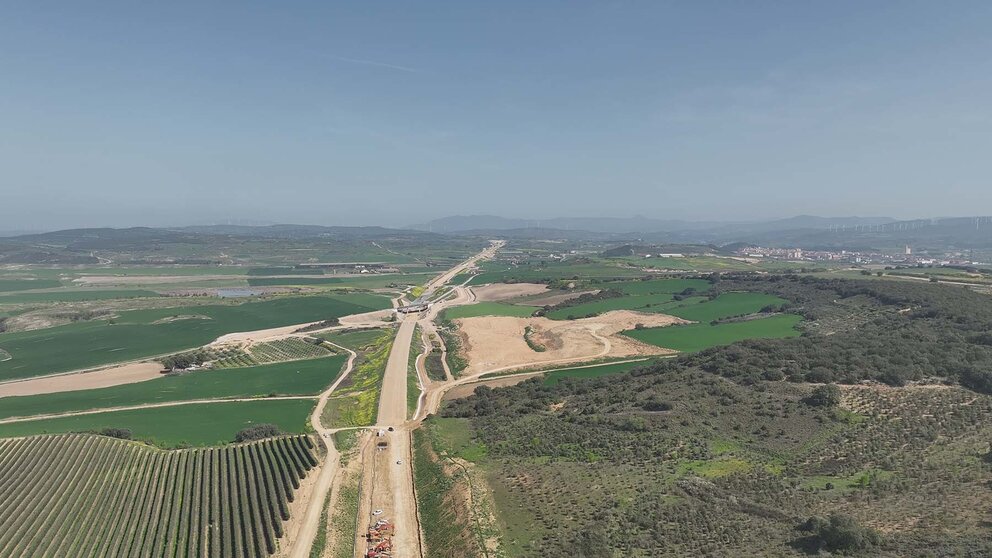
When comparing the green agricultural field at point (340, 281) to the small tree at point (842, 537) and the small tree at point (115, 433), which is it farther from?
the small tree at point (842, 537)

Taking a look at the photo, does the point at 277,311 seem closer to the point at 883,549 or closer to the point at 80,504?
the point at 80,504

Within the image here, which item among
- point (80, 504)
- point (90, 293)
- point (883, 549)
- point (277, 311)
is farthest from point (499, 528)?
point (90, 293)

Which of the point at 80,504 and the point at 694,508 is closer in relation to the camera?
the point at 694,508

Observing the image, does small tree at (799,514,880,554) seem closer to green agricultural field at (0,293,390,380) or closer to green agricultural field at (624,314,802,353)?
green agricultural field at (624,314,802,353)

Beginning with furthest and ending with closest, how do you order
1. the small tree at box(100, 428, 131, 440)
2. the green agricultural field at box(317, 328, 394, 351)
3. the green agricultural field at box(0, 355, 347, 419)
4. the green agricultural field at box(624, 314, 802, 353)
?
1. the green agricultural field at box(317, 328, 394, 351)
2. the green agricultural field at box(624, 314, 802, 353)
3. the green agricultural field at box(0, 355, 347, 419)
4. the small tree at box(100, 428, 131, 440)

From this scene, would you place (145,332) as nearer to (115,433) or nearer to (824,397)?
(115,433)

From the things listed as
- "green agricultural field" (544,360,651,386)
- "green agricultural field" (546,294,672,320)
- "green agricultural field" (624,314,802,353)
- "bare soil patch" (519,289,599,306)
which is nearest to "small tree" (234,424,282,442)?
"green agricultural field" (544,360,651,386)

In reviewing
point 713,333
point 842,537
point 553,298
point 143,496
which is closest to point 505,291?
point 553,298

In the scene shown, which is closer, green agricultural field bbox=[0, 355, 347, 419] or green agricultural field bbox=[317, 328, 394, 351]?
green agricultural field bbox=[0, 355, 347, 419]
